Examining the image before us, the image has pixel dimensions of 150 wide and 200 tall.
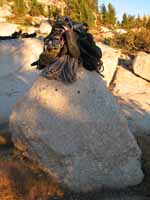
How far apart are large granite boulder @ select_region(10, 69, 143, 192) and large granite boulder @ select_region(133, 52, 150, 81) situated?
8000mm

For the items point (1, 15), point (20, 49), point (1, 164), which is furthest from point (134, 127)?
point (1, 15)

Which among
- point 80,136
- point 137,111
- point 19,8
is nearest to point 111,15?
point 19,8

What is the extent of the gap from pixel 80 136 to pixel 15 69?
26.6 ft

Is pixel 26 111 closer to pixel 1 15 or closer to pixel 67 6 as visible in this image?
pixel 67 6

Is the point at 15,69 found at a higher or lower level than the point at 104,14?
higher

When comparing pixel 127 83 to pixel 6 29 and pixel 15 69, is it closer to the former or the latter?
pixel 15 69

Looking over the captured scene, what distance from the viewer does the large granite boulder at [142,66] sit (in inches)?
523

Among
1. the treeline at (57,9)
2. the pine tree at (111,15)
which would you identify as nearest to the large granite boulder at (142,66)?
the treeline at (57,9)

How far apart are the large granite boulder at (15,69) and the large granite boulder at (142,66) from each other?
123 inches

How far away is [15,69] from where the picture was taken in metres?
13.0

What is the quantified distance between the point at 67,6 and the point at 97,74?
1035 inches

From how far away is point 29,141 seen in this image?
17.7 feet

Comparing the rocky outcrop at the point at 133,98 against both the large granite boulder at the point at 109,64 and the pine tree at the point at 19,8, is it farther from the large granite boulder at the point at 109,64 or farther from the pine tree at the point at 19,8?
the pine tree at the point at 19,8

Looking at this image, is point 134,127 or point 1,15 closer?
point 134,127
